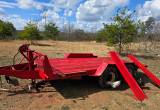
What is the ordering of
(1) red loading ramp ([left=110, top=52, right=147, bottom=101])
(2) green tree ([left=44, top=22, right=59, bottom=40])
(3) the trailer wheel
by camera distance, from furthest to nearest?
(2) green tree ([left=44, top=22, right=59, bottom=40]), (3) the trailer wheel, (1) red loading ramp ([left=110, top=52, right=147, bottom=101])

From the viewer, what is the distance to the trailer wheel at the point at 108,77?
8016 millimetres

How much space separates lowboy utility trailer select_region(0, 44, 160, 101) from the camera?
22.7 ft

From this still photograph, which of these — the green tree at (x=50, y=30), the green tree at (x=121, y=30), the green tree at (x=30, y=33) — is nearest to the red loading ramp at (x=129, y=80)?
the green tree at (x=121, y=30)

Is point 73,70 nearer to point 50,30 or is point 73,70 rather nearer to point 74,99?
point 74,99

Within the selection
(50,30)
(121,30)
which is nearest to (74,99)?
(121,30)

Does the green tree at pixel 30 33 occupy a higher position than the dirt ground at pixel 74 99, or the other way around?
the green tree at pixel 30 33

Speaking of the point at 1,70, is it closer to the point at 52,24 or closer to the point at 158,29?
the point at 158,29

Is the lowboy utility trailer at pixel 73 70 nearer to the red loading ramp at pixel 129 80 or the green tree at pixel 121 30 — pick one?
the red loading ramp at pixel 129 80

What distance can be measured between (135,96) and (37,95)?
Answer: 2.59 m

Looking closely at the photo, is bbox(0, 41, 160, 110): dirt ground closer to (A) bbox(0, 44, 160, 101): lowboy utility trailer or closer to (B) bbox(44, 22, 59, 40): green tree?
(A) bbox(0, 44, 160, 101): lowboy utility trailer

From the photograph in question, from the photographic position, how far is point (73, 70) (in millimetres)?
7656

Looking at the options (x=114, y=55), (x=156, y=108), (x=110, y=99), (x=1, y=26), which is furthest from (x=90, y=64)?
(x=1, y=26)

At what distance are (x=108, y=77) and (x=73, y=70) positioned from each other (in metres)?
1.22

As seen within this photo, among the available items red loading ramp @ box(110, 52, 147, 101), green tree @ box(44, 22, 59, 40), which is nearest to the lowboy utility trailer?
red loading ramp @ box(110, 52, 147, 101)
